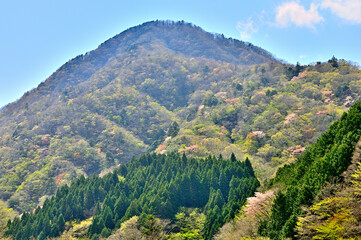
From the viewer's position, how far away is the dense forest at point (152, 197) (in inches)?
1545

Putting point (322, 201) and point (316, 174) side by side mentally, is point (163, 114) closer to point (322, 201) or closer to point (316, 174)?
point (316, 174)

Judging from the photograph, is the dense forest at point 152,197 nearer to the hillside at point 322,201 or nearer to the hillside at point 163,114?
the hillside at point 322,201

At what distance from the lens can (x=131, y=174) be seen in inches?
2175

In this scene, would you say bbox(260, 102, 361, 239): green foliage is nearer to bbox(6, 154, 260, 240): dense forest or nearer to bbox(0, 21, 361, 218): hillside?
bbox(6, 154, 260, 240): dense forest

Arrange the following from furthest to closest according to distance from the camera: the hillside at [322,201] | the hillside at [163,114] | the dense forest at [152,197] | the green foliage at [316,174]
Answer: the hillside at [163,114], the dense forest at [152,197], the green foliage at [316,174], the hillside at [322,201]

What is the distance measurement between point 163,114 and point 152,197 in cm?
6013

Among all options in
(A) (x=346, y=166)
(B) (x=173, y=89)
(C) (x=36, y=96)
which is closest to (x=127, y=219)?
(A) (x=346, y=166)

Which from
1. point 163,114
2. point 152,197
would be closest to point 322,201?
point 152,197

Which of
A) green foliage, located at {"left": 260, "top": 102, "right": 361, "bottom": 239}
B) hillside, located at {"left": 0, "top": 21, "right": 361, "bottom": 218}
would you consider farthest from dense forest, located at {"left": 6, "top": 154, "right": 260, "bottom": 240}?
green foliage, located at {"left": 260, "top": 102, "right": 361, "bottom": 239}

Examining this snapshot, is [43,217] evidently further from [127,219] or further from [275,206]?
[275,206]

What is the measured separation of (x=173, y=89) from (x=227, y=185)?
74374mm

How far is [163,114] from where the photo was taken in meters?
102

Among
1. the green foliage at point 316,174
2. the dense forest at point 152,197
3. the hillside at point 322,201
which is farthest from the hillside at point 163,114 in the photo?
the green foliage at point 316,174

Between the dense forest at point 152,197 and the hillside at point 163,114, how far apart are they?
8.15 meters
